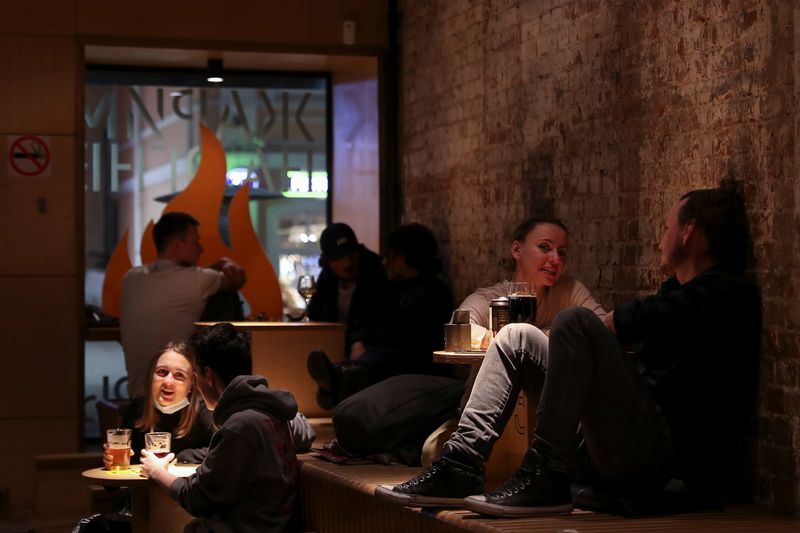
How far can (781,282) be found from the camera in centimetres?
398

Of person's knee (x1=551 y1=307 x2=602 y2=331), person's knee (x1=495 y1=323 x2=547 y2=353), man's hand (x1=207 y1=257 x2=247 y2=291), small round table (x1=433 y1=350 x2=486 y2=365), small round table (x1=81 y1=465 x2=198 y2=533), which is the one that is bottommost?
small round table (x1=81 y1=465 x2=198 y2=533)

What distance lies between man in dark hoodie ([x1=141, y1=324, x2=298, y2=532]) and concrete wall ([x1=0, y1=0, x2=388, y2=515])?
2.84 metres

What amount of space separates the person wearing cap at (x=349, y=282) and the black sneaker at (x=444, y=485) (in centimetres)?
261

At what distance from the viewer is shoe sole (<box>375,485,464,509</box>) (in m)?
3.88

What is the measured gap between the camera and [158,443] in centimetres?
466

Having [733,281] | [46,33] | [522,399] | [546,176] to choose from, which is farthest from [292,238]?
[733,281]

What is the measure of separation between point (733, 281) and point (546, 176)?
1809 mm

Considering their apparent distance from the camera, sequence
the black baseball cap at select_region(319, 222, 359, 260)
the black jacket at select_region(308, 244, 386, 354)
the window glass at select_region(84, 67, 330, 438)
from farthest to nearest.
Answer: the window glass at select_region(84, 67, 330, 438) → the black baseball cap at select_region(319, 222, 359, 260) → the black jacket at select_region(308, 244, 386, 354)

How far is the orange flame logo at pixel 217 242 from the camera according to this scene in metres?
7.99

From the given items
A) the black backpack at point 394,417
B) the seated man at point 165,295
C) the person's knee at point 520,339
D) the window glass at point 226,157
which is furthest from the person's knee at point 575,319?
the window glass at point 226,157

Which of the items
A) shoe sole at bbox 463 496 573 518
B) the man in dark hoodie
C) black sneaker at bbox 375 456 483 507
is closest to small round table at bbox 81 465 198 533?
the man in dark hoodie

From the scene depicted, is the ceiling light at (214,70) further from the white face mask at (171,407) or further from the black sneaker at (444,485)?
the black sneaker at (444,485)

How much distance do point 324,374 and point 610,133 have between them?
1.82m

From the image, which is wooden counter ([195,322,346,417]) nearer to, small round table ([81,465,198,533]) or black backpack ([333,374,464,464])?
black backpack ([333,374,464,464])
